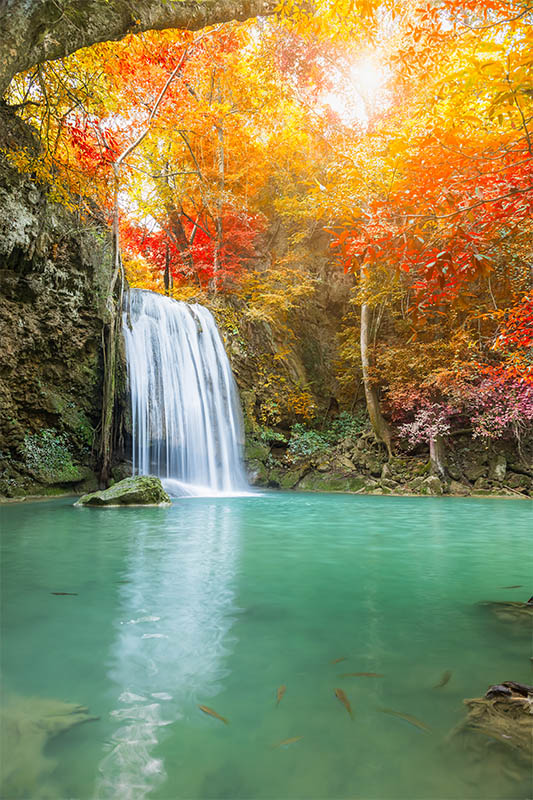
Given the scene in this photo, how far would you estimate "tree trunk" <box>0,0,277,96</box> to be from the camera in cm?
425

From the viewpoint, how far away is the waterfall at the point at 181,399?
1087 centimetres

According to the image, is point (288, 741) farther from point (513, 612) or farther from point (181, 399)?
point (181, 399)

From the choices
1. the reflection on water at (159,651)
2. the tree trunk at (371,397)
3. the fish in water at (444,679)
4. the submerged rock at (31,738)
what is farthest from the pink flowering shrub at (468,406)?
the submerged rock at (31,738)

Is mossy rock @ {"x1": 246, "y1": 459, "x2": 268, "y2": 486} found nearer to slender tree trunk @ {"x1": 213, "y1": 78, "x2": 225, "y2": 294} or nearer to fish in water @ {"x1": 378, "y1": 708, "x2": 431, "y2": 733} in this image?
slender tree trunk @ {"x1": 213, "y1": 78, "x2": 225, "y2": 294}

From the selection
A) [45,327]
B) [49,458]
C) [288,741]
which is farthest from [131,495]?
[288,741]

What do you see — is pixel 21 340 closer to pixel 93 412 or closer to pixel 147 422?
pixel 93 412

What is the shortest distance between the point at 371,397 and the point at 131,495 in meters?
7.68

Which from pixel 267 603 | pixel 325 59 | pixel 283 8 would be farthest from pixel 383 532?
pixel 325 59

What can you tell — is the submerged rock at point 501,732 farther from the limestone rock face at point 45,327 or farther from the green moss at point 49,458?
the green moss at point 49,458

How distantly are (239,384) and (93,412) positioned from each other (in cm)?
464

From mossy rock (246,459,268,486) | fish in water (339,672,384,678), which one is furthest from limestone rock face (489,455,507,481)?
fish in water (339,672,384,678)

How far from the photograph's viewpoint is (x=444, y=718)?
144 centimetres

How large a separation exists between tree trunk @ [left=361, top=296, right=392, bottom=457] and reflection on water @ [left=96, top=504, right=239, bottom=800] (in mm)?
9156

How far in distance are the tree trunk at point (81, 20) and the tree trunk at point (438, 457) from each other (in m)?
9.21
